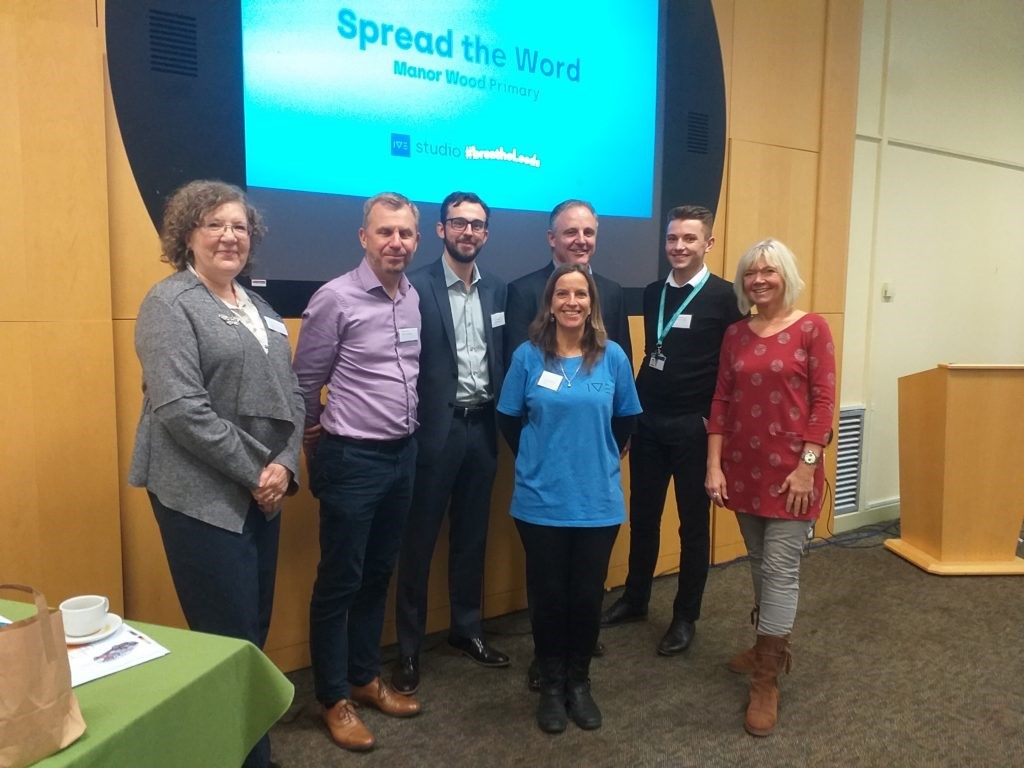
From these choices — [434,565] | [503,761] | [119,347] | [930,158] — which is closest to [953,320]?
[930,158]

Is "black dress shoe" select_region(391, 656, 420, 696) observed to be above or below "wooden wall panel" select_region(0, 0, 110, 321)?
below

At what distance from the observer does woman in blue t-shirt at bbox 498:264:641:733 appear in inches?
82.9

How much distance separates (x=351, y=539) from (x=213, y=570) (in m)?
0.47

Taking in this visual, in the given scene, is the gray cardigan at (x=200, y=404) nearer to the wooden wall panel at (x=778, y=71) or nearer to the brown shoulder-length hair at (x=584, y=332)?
the brown shoulder-length hair at (x=584, y=332)

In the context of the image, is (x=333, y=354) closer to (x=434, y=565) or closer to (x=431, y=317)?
(x=431, y=317)

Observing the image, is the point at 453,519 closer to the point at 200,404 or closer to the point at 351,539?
the point at 351,539

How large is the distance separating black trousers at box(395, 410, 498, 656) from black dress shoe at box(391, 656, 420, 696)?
0.09 ft

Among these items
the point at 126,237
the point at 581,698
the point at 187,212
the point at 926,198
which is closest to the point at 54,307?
the point at 126,237

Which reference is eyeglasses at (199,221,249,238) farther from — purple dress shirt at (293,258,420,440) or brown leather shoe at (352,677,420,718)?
brown leather shoe at (352,677,420,718)

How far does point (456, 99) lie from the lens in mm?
2773

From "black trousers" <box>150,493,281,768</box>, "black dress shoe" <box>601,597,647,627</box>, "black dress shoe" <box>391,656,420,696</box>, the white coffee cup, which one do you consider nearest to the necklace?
"black trousers" <box>150,493,281,768</box>

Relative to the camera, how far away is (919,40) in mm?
4285

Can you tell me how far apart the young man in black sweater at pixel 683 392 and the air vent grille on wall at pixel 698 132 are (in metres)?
0.91

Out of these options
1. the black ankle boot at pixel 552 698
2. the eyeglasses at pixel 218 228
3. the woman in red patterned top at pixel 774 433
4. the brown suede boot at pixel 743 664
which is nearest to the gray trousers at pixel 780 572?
the woman in red patterned top at pixel 774 433
